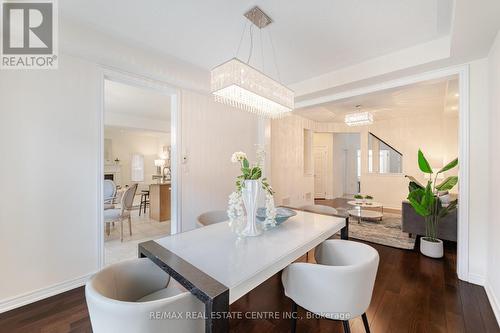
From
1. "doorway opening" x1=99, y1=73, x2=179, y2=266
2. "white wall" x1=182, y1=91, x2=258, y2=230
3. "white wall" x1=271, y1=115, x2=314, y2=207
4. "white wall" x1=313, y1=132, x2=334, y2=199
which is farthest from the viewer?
"white wall" x1=313, y1=132, x2=334, y2=199

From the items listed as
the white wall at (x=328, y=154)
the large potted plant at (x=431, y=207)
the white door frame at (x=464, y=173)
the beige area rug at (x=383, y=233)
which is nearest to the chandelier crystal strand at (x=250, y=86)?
the white door frame at (x=464, y=173)

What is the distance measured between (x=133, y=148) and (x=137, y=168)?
84 cm

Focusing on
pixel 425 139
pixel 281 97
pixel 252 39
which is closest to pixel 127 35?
pixel 252 39

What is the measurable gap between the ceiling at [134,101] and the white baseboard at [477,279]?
4.65 metres

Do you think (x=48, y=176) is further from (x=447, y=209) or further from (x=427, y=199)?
(x=447, y=209)

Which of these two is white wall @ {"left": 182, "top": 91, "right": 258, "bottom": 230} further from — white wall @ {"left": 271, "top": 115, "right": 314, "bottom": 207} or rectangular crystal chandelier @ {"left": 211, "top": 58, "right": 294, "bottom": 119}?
rectangular crystal chandelier @ {"left": 211, "top": 58, "right": 294, "bottom": 119}

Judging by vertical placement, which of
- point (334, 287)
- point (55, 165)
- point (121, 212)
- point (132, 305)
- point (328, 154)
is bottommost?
point (121, 212)

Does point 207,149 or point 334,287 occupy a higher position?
point 207,149

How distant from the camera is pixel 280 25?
1944 mm

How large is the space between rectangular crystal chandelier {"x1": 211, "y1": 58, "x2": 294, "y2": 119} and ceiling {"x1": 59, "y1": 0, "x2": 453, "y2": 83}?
53 cm

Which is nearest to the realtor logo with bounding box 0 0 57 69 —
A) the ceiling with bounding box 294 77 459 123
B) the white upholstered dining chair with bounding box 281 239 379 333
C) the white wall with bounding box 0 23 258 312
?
the white wall with bounding box 0 23 258 312

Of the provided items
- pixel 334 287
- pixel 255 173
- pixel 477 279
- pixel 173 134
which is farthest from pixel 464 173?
pixel 173 134

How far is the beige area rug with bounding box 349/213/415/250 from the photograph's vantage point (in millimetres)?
3305

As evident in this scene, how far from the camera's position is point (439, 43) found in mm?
2164
